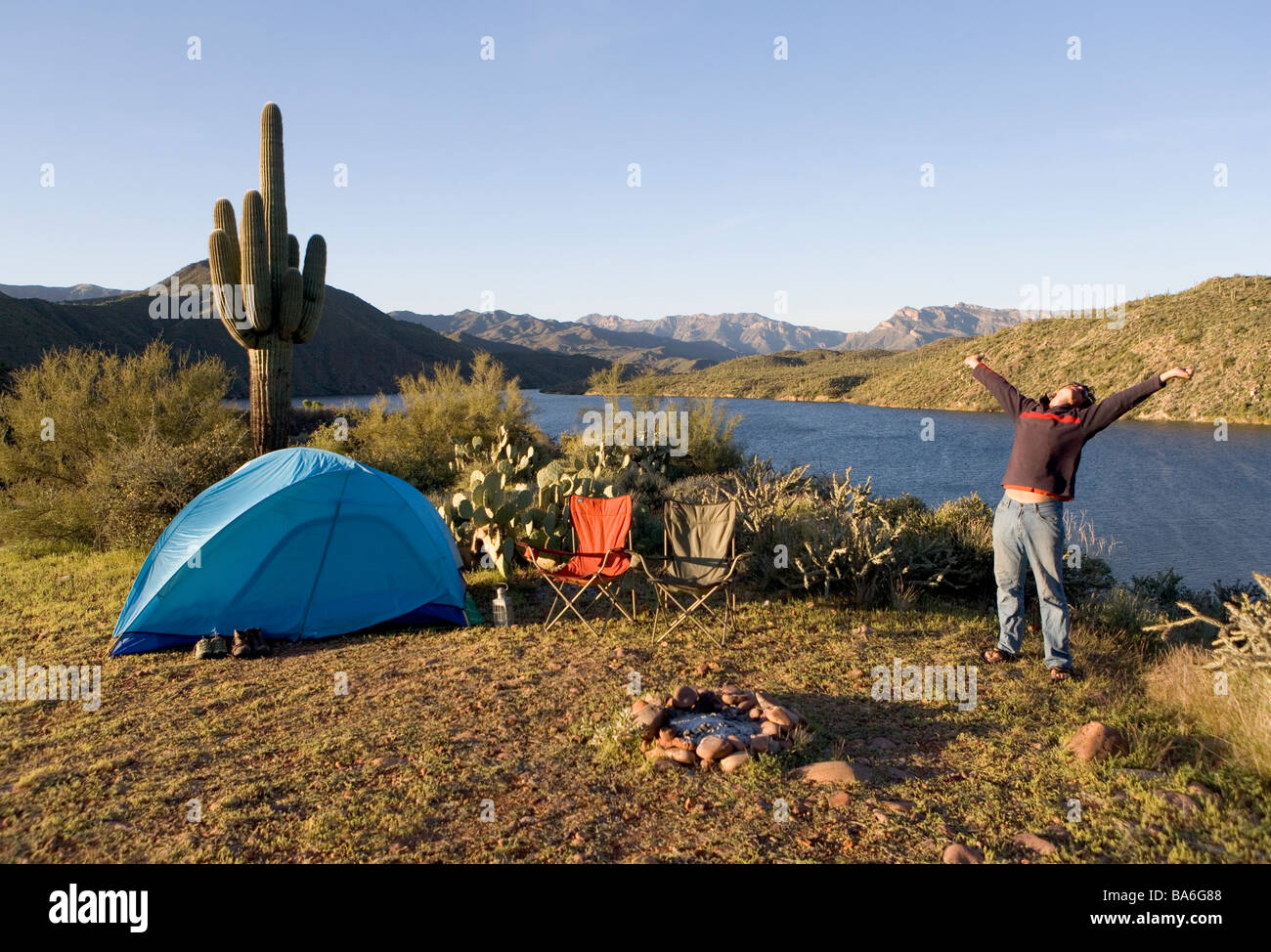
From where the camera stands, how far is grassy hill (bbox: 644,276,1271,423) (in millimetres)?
28422

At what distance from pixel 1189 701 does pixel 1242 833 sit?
1.29 meters

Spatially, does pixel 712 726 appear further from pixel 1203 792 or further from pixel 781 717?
pixel 1203 792

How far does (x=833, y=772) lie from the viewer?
11.5 ft

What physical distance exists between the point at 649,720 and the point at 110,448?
10.3 metres

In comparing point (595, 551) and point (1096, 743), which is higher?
point (595, 551)

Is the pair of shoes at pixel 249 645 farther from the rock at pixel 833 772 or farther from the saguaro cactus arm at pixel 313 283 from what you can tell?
the saguaro cactus arm at pixel 313 283

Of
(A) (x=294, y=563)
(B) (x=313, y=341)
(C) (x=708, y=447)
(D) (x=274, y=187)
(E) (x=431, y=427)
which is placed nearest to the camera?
(A) (x=294, y=563)

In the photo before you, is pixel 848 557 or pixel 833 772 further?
pixel 848 557

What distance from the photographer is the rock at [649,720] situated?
12.7ft

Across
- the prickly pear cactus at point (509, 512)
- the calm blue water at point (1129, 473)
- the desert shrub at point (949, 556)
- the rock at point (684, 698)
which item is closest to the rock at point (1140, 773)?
the rock at point (684, 698)

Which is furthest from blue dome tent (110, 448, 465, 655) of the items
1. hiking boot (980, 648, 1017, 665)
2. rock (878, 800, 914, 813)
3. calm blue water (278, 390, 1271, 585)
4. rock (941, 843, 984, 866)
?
calm blue water (278, 390, 1271, 585)

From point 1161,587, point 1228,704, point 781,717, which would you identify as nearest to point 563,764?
point 781,717

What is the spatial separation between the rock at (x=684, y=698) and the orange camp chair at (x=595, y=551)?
6.79ft
